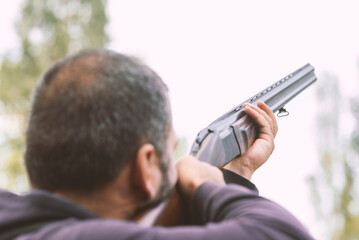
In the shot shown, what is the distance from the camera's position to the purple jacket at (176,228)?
1151 millimetres

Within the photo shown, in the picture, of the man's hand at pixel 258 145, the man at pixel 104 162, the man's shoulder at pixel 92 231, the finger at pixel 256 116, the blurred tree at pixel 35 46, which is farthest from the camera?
the blurred tree at pixel 35 46

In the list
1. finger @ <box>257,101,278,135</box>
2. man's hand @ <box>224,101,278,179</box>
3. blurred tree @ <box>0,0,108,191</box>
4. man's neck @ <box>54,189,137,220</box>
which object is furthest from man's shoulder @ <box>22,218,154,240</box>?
blurred tree @ <box>0,0,108,191</box>

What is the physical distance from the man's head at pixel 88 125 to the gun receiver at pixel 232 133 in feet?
2.32

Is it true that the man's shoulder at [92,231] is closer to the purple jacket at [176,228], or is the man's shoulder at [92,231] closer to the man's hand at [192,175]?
the purple jacket at [176,228]

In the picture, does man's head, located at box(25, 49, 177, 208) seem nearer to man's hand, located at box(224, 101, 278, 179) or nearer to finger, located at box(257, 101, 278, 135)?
man's hand, located at box(224, 101, 278, 179)

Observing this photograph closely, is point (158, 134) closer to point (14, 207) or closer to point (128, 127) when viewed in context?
point (128, 127)

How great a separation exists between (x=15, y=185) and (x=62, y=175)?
1322cm

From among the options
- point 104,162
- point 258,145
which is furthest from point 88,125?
point 258,145

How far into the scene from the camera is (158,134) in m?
1.38

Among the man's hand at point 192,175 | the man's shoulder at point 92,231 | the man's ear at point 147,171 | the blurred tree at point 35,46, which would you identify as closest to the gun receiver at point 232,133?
the man's hand at point 192,175

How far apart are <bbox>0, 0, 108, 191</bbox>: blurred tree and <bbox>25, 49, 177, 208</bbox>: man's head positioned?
12725 mm

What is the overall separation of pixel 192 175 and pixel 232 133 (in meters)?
0.96

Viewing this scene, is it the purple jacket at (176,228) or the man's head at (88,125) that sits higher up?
the man's head at (88,125)

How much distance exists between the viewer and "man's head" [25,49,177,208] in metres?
1.28
